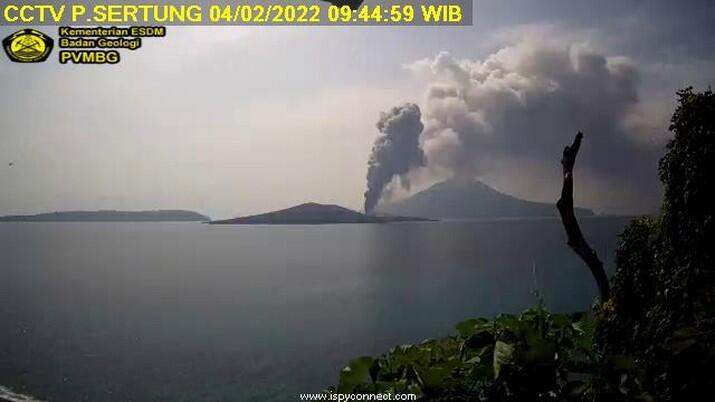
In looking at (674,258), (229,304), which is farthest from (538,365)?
(229,304)

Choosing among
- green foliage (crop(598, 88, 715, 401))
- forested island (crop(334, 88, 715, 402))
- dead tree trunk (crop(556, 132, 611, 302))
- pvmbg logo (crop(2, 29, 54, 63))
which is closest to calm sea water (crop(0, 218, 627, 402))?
green foliage (crop(598, 88, 715, 401))

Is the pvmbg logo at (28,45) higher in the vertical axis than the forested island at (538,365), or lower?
higher

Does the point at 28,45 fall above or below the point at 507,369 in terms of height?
above

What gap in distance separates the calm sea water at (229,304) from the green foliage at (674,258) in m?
3.84

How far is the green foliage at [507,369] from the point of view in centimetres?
71

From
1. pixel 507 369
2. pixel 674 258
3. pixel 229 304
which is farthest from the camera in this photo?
pixel 229 304

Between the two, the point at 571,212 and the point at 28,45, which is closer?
the point at 571,212

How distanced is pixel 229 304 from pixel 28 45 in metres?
7.37

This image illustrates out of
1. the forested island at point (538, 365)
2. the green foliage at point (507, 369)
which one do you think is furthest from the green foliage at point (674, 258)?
the green foliage at point (507, 369)

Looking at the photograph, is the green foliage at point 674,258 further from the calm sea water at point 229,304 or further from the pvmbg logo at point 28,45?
the pvmbg logo at point 28,45

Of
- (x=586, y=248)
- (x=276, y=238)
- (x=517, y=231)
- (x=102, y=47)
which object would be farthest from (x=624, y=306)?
(x=276, y=238)

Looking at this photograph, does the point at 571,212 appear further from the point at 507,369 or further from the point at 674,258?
the point at 507,369

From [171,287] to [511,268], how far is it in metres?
8.73

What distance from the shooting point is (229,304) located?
420 inches
